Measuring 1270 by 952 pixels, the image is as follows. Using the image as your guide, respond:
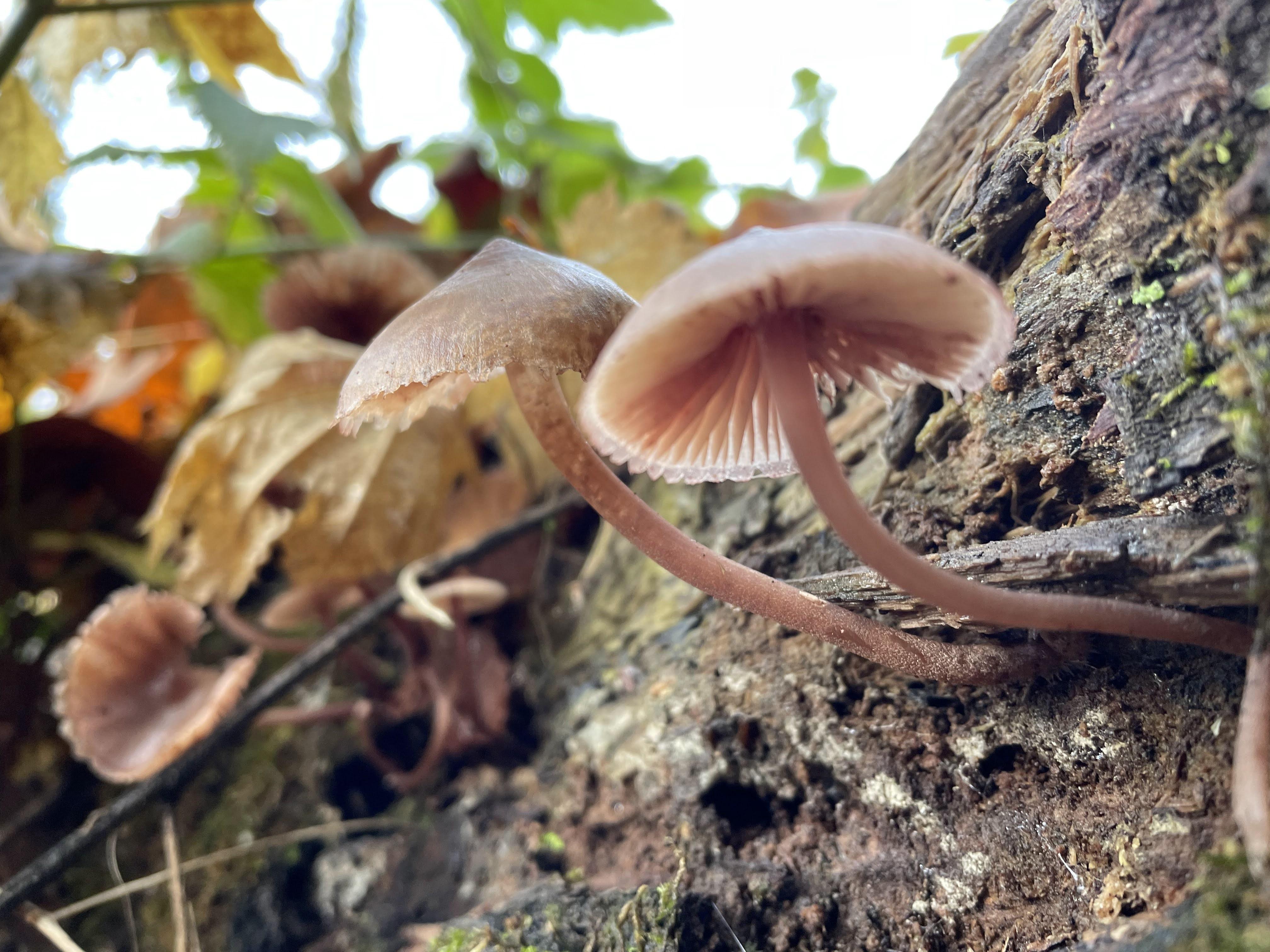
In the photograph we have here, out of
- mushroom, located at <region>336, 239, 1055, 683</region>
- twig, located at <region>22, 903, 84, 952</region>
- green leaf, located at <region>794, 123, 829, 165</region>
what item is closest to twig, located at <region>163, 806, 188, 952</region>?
twig, located at <region>22, 903, 84, 952</region>

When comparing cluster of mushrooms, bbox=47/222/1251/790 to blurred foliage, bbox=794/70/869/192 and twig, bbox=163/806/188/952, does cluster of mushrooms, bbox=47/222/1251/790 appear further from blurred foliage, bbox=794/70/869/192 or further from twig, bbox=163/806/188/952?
blurred foliage, bbox=794/70/869/192

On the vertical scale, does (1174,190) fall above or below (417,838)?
above

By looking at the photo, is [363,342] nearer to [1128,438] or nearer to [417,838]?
[417,838]

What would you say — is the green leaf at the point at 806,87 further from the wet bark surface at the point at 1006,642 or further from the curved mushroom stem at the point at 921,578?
the curved mushroom stem at the point at 921,578

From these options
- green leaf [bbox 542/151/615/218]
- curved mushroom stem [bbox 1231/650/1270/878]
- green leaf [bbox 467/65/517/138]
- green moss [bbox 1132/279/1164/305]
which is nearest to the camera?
curved mushroom stem [bbox 1231/650/1270/878]

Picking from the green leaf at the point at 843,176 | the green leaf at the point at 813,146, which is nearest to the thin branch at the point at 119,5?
the green leaf at the point at 813,146

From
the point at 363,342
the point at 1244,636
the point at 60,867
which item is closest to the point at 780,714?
the point at 1244,636
